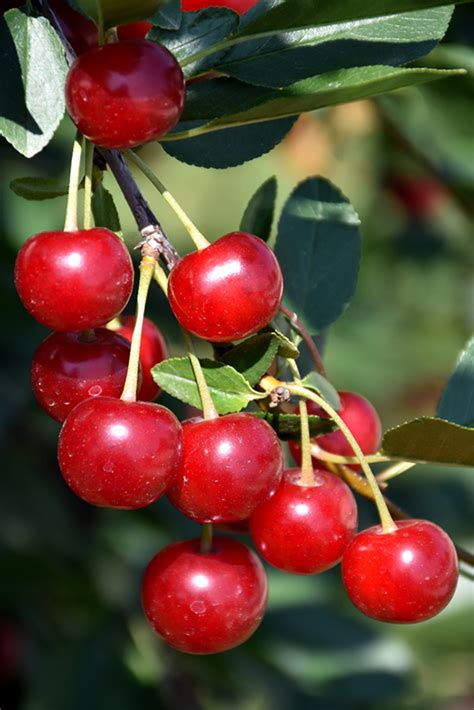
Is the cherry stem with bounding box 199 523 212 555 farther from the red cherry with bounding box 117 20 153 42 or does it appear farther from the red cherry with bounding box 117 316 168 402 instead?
the red cherry with bounding box 117 20 153 42

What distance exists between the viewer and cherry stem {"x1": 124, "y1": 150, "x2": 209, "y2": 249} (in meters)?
0.84

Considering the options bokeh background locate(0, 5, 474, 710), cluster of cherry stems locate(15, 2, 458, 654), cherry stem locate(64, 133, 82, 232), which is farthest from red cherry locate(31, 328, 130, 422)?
bokeh background locate(0, 5, 474, 710)

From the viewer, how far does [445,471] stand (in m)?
2.70

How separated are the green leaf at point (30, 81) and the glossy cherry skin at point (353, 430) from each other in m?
0.34

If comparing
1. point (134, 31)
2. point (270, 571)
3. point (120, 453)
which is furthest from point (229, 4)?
point (270, 571)

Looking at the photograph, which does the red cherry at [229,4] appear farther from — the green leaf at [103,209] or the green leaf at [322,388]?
the green leaf at [322,388]

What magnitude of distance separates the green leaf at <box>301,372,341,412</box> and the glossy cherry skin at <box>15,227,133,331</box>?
7.1 inches

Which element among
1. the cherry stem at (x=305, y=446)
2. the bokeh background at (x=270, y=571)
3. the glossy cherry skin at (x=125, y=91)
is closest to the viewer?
the glossy cherry skin at (x=125, y=91)

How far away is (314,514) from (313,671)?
4.40 feet

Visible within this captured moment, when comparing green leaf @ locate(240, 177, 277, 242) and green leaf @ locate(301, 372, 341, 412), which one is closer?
green leaf @ locate(301, 372, 341, 412)

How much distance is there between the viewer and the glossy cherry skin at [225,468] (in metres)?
0.81

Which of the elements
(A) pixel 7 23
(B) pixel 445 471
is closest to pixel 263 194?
(A) pixel 7 23

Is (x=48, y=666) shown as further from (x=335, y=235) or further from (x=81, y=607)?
(x=335, y=235)

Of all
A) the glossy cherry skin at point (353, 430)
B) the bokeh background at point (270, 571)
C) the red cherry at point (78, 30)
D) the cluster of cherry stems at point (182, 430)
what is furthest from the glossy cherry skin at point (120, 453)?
the bokeh background at point (270, 571)
